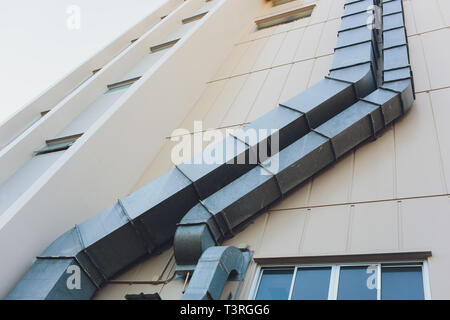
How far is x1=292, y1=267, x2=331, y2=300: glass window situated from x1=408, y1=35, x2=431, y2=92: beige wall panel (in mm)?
5174

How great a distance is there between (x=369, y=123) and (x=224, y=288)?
13.8 ft

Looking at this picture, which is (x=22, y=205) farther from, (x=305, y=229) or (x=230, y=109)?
(x=230, y=109)

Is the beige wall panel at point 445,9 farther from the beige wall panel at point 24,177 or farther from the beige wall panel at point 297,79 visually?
the beige wall panel at point 24,177

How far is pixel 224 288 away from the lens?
5.93 m

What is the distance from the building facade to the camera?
18.8 feet

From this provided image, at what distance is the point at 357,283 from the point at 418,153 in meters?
2.97

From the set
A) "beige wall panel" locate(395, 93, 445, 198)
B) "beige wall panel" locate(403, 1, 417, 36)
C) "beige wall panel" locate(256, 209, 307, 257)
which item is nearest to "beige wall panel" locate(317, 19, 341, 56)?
"beige wall panel" locate(403, 1, 417, 36)

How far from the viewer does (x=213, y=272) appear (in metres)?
5.45

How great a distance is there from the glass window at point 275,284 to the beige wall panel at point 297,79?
5440 mm

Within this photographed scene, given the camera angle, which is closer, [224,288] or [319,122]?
[224,288]

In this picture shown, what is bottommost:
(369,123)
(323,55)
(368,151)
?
(368,151)

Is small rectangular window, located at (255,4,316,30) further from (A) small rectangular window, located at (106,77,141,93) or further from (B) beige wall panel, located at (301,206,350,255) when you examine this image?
(B) beige wall panel, located at (301,206,350,255)

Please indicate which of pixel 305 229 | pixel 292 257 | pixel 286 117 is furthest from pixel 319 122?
pixel 292 257

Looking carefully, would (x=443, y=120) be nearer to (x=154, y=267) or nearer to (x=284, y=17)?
(x=154, y=267)
